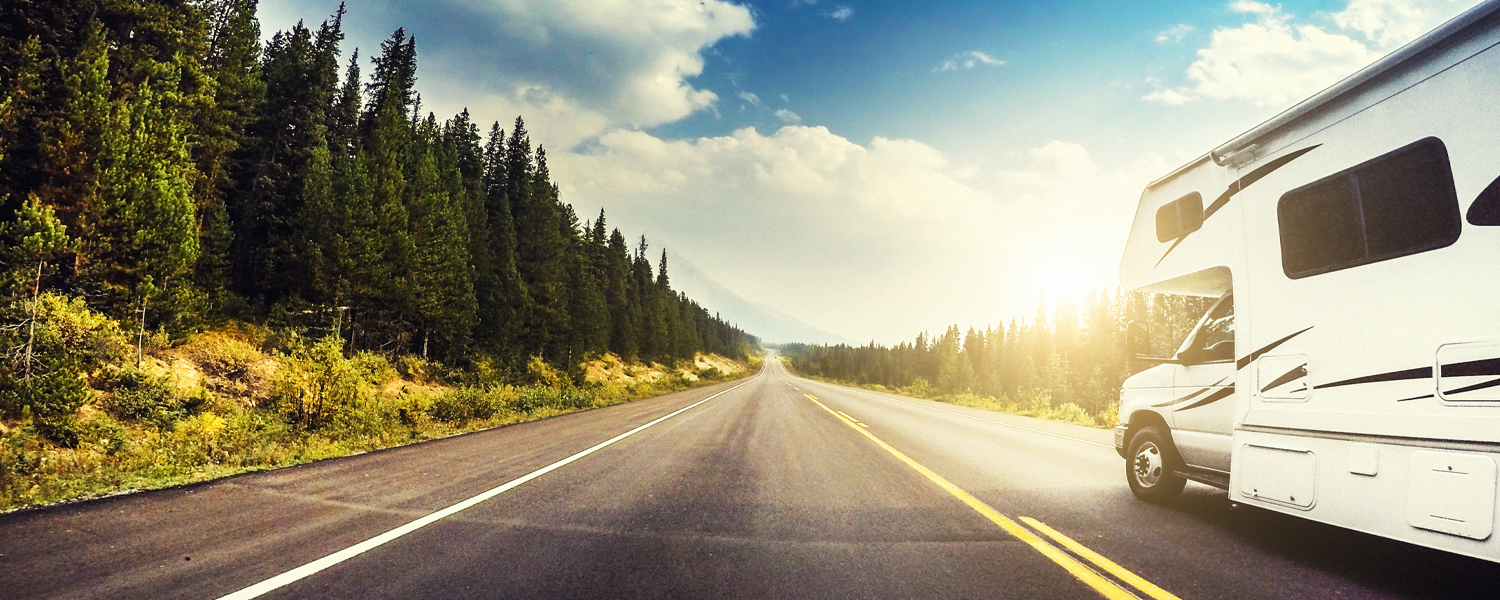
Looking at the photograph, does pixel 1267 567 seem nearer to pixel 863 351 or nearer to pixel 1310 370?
pixel 1310 370

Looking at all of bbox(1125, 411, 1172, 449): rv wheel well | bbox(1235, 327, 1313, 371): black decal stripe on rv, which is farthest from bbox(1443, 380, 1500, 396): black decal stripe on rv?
bbox(1125, 411, 1172, 449): rv wheel well

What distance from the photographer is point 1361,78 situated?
3.51 m

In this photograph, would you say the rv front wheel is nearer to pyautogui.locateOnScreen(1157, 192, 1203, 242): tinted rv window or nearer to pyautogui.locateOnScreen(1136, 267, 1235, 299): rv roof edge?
pyautogui.locateOnScreen(1136, 267, 1235, 299): rv roof edge

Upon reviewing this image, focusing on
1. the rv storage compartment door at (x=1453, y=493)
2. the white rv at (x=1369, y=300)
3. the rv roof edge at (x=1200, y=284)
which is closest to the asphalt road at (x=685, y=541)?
the rv storage compartment door at (x=1453, y=493)

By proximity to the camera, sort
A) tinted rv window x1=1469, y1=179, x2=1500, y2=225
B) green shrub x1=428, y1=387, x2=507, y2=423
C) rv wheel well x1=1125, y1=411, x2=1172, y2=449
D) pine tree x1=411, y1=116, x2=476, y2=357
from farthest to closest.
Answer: pine tree x1=411, y1=116, x2=476, y2=357 < green shrub x1=428, y1=387, x2=507, y2=423 < rv wheel well x1=1125, y1=411, x2=1172, y2=449 < tinted rv window x1=1469, y1=179, x2=1500, y2=225

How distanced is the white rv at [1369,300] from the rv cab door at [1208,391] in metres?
0.02

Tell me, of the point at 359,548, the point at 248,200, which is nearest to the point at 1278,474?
the point at 359,548

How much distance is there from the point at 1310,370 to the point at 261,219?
1536 inches

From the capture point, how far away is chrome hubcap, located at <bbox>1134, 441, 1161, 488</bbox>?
5380 mm

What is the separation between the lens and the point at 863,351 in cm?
13988

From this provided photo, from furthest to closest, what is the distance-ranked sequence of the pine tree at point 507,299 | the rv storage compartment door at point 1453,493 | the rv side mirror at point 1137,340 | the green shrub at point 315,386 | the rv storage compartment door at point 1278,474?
the pine tree at point 507,299 < the green shrub at point 315,386 < the rv side mirror at point 1137,340 < the rv storage compartment door at point 1278,474 < the rv storage compartment door at point 1453,493

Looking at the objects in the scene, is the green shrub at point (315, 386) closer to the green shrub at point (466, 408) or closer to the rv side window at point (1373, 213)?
the green shrub at point (466, 408)

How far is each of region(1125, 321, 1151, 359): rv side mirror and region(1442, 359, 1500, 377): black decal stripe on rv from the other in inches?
102

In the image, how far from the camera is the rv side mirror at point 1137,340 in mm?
5484
